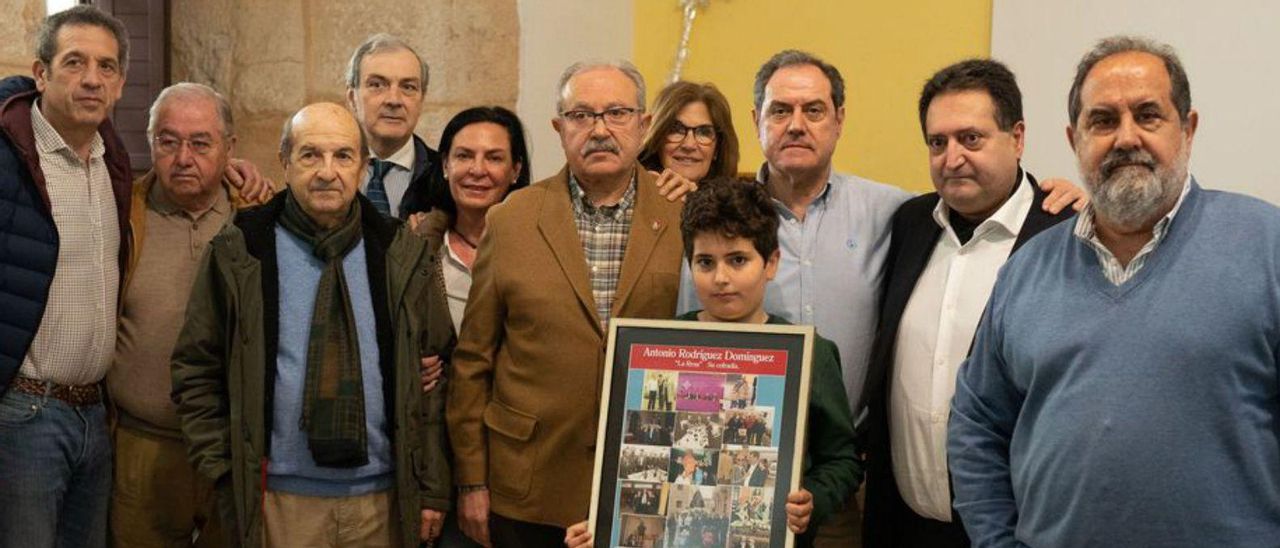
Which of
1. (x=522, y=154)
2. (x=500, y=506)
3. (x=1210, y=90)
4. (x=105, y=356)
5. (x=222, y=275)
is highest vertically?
(x=1210, y=90)

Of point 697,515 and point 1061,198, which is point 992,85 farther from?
point 697,515

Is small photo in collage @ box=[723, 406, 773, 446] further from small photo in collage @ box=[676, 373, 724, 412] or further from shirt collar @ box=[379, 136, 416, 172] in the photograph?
shirt collar @ box=[379, 136, 416, 172]

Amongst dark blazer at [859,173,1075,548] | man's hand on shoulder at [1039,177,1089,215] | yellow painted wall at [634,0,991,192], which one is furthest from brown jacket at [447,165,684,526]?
yellow painted wall at [634,0,991,192]

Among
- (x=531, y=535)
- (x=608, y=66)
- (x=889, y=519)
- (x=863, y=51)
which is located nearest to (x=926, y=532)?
(x=889, y=519)

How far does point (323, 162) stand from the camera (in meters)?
3.33

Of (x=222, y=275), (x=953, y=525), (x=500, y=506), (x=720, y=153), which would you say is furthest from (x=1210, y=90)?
(x=222, y=275)

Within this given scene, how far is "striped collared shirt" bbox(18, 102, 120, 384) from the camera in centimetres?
346

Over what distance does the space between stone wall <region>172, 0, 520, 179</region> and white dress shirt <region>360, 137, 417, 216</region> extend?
3.49ft

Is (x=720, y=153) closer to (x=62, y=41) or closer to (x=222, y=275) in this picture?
(x=222, y=275)

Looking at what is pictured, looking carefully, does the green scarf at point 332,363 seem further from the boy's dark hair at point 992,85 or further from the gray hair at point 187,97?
the boy's dark hair at point 992,85

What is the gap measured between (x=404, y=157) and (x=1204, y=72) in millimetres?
2369

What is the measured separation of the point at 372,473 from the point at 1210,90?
8.49ft

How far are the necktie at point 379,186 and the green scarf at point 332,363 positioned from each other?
0.92 metres

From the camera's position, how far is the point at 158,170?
12.4 ft
